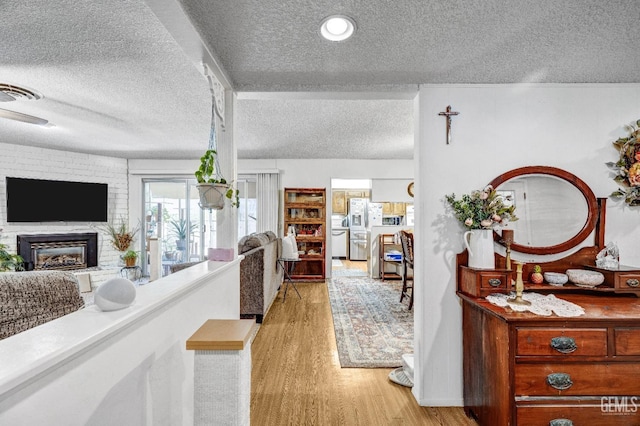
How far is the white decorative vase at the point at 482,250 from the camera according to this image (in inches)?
80.9

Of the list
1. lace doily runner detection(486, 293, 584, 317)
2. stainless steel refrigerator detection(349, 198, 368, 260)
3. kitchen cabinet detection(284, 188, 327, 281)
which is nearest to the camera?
lace doily runner detection(486, 293, 584, 317)

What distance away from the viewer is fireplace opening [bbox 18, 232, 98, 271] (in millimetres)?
5168

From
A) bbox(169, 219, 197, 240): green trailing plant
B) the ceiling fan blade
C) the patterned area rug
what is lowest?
the patterned area rug

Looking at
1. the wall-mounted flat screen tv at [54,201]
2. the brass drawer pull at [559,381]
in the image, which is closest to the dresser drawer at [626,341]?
the brass drawer pull at [559,381]

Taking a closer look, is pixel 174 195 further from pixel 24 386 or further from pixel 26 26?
pixel 24 386

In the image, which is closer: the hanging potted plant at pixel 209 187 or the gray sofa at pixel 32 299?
the gray sofa at pixel 32 299

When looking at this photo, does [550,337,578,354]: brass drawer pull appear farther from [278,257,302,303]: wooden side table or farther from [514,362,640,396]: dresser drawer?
[278,257,302,303]: wooden side table

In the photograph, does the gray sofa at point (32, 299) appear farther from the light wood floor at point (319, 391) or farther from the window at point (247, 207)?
the window at point (247, 207)

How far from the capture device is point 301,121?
13.0ft

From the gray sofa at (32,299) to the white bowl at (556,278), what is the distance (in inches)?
107

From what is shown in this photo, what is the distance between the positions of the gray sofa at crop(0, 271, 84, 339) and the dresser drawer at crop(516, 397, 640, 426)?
2.23 metres

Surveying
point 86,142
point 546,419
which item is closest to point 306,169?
point 86,142

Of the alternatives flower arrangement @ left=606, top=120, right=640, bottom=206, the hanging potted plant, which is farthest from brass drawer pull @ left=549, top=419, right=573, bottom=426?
the hanging potted plant

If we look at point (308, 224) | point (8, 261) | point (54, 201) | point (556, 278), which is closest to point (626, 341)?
point (556, 278)
